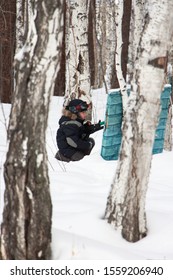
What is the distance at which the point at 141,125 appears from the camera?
312 cm

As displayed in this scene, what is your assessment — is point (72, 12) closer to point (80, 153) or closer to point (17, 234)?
point (80, 153)

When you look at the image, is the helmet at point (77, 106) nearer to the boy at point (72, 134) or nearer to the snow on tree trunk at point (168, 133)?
the boy at point (72, 134)

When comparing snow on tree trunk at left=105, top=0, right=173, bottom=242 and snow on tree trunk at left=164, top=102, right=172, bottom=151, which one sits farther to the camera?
snow on tree trunk at left=164, top=102, right=172, bottom=151

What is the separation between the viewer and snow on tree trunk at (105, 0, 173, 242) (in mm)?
3027

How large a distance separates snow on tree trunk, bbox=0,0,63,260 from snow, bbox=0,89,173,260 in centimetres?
27

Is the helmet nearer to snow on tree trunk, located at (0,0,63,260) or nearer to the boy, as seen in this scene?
the boy

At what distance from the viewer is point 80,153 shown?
6.13m

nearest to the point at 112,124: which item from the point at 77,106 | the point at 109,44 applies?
the point at 77,106

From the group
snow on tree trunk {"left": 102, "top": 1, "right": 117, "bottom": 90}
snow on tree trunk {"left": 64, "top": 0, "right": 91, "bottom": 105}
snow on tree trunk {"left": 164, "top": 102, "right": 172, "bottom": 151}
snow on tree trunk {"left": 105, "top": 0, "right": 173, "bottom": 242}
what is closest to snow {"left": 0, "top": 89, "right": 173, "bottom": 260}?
snow on tree trunk {"left": 105, "top": 0, "right": 173, "bottom": 242}

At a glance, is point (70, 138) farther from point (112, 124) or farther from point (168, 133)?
point (168, 133)

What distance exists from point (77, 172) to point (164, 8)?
2.78 meters

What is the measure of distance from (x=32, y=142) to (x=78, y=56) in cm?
531

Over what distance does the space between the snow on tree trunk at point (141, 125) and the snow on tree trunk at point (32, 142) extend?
77 cm

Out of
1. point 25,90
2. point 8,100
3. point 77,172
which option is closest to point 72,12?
point 77,172
